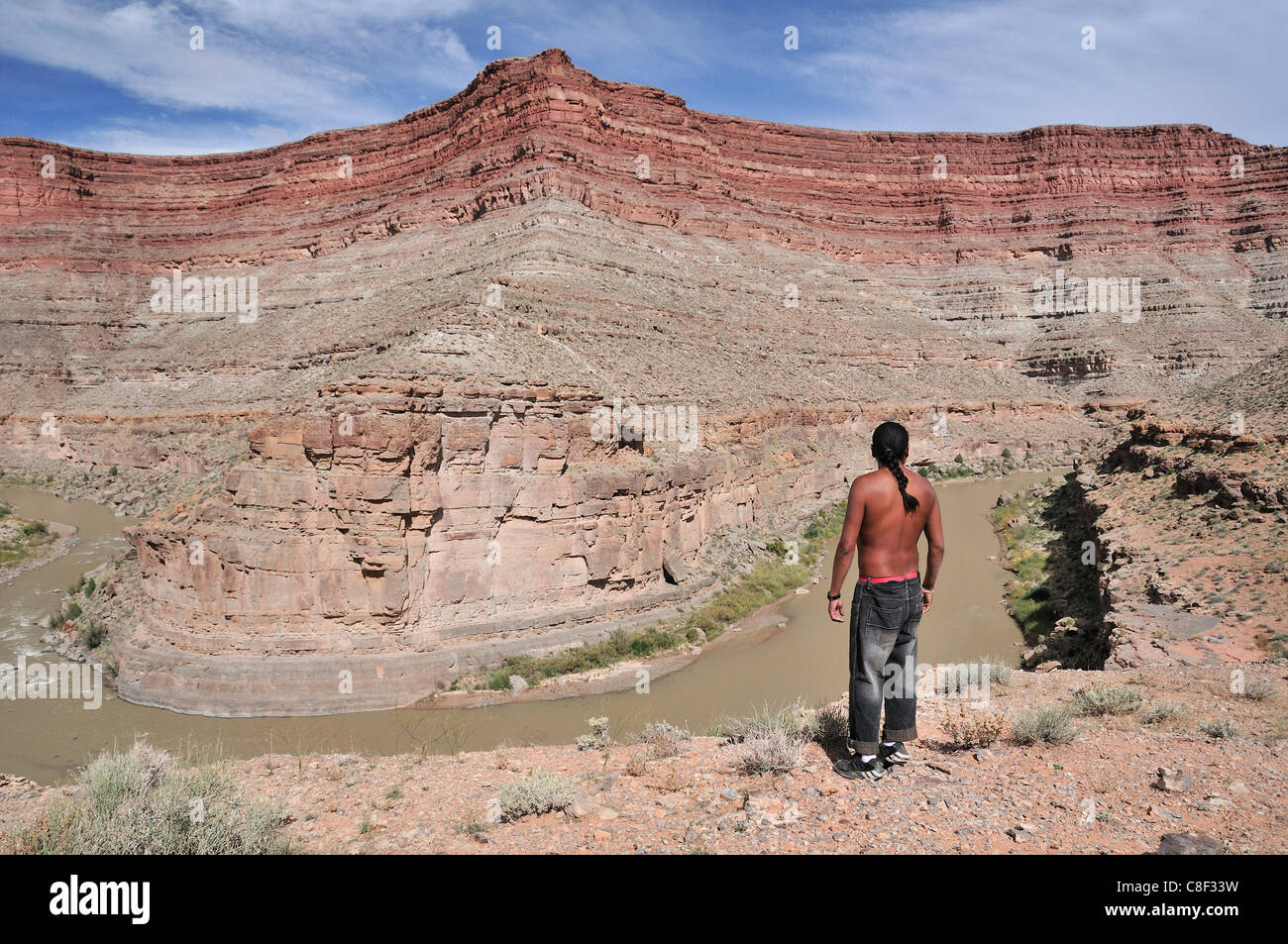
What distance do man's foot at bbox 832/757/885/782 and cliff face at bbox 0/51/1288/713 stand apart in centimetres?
881

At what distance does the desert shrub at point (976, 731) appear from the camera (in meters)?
5.25

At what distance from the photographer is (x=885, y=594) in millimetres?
4656

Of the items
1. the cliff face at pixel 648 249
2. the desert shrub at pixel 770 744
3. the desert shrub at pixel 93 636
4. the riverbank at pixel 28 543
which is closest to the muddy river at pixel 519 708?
the desert shrub at pixel 93 636

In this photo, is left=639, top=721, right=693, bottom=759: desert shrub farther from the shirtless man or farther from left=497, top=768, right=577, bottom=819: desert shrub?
the shirtless man

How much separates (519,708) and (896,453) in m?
9.12

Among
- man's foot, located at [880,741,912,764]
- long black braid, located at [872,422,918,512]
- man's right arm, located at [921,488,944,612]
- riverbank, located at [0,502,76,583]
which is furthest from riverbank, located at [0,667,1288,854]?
riverbank, located at [0,502,76,583]

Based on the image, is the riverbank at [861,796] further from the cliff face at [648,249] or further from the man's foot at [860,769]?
the cliff face at [648,249]

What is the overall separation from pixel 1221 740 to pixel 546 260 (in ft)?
89.6

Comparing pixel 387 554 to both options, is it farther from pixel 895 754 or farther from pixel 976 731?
pixel 976 731

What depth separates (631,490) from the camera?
1484 cm

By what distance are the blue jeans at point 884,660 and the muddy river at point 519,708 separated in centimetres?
497
